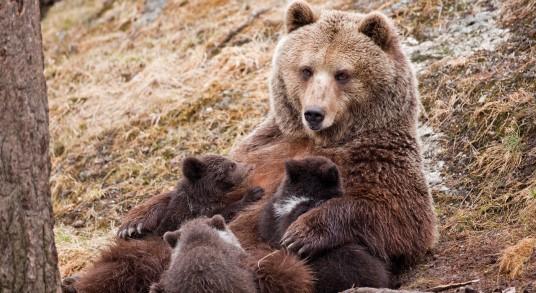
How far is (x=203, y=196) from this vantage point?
23.2 feet

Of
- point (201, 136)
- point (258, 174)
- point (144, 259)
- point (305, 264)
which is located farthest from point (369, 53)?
point (201, 136)

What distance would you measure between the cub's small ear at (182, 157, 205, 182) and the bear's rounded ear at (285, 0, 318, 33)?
143 cm

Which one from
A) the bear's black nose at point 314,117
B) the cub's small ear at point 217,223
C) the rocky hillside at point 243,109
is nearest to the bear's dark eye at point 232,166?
the bear's black nose at point 314,117

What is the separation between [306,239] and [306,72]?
1.56m

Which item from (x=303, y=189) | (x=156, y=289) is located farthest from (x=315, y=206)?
(x=156, y=289)

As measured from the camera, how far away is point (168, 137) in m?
11.1

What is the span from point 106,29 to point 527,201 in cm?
988

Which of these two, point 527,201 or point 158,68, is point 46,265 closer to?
point 527,201

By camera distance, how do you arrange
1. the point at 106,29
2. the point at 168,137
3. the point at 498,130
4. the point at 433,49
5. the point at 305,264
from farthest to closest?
the point at 106,29
the point at 168,137
the point at 433,49
the point at 498,130
the point at 305,264

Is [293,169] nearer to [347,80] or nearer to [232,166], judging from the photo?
[232,166]

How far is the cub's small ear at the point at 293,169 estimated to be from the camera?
6434mm

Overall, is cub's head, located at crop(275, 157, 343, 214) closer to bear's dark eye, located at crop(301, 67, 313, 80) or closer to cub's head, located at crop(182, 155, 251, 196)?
cub's head, located at crop(182, 155, 251, 196)

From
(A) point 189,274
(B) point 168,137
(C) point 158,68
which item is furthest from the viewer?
(C) point 158,68

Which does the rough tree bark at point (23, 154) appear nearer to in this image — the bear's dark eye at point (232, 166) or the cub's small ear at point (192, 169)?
the cub's small ear at point (192, 169)
